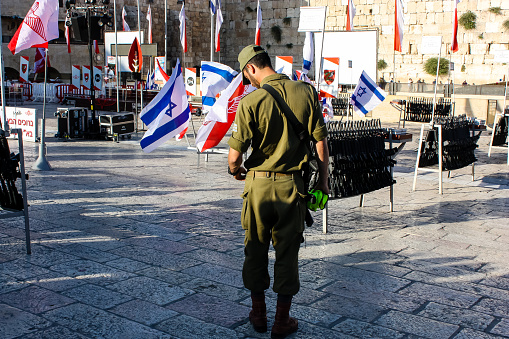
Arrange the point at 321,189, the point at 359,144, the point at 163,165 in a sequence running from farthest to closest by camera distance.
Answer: the point at 163,165, the point at 359,144, the point at 321,189

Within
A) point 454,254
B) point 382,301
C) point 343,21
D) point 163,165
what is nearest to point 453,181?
point 454,254

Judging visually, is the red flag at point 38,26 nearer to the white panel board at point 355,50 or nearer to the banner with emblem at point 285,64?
the banner with emblem at point 285,64

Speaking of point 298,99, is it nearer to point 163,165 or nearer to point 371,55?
point 163,165

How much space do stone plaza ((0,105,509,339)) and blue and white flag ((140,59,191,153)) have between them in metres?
0.81

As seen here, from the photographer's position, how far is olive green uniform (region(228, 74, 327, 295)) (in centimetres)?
335

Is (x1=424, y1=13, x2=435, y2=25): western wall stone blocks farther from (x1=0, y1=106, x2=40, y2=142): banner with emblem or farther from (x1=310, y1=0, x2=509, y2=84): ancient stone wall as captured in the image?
(x1=0, y1=106, x2=40, y2=142): banner with emblem

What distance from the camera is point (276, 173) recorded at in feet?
11.2

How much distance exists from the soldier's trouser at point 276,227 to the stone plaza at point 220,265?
35cm

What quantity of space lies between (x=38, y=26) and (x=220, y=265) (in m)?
6.55

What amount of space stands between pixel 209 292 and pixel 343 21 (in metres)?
34.0

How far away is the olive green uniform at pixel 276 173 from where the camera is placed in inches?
132

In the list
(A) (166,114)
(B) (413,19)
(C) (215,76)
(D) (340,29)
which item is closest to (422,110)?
(C) (215,76)

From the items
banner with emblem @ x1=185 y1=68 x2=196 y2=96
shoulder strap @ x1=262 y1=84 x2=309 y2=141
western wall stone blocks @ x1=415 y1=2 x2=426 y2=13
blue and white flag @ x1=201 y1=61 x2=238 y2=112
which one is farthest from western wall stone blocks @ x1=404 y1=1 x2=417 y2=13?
shoulder strap @ x1=262 y1=84 x2=309 y2=141

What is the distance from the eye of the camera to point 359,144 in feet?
20.8
